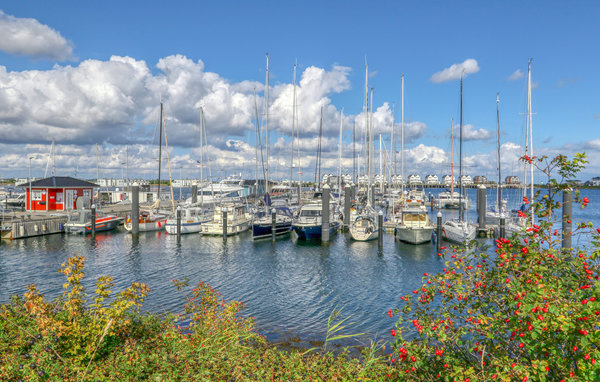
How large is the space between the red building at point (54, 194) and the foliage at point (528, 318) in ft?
164

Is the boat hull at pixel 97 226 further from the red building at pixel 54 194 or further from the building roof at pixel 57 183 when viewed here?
the building roof at pixel 57 183

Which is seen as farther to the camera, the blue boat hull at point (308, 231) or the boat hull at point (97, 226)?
the boat hull at point (97, 226)

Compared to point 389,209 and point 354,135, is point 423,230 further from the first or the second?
point 354,135

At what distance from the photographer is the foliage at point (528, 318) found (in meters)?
5.10

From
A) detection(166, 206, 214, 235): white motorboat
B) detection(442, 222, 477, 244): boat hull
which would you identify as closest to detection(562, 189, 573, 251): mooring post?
detection(442, 222, 477, 244): boat hull

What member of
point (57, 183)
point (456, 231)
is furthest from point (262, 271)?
point (57, 183)

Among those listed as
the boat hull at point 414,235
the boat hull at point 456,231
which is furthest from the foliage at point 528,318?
the boat hull at point 456,231

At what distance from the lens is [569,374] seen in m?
5.17

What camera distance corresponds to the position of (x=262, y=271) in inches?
1027

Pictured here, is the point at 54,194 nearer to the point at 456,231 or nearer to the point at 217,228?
the point at 217,228

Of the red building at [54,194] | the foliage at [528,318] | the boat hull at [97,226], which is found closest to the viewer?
the foliage at [528,318]

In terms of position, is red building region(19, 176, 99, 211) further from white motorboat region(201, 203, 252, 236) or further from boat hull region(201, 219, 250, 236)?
boat hull region(201, 219, 250, 236)

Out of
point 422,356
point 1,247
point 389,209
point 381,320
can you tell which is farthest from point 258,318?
point 389,209

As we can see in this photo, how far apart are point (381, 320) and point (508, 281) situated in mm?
11204
